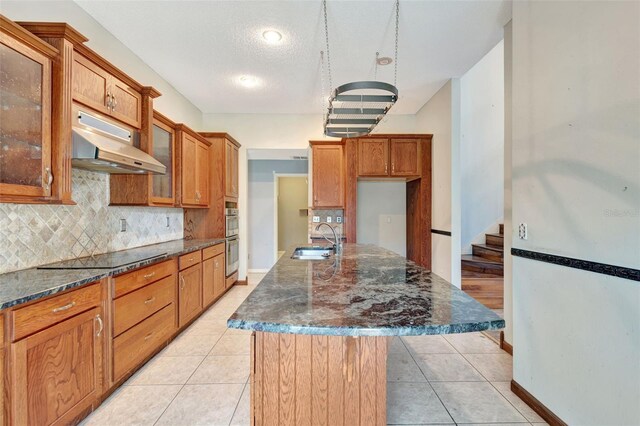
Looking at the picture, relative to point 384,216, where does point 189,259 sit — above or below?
below

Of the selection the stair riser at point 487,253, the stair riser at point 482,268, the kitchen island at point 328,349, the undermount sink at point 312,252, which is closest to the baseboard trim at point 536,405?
the kitchen island at point 328,349

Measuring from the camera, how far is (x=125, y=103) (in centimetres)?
244

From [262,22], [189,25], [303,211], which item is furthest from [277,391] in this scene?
[303,211]

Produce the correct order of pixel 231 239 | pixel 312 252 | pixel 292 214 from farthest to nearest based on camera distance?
pixel 292 214, pixel 231 239, pixel 312 252

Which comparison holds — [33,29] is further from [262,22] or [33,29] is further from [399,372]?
[399,372]

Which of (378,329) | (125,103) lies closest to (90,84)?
(125,103)

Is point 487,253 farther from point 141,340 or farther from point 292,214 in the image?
point 292,214

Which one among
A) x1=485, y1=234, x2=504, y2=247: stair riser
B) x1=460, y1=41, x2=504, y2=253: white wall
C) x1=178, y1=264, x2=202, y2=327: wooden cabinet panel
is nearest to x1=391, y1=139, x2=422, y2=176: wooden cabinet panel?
x1=460, y1=41, x2=504, y2=253: white wall

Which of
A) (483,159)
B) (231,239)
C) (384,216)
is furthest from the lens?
(384,216)

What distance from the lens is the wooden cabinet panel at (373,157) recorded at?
440cm

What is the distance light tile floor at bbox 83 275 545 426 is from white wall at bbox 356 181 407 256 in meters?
2.30

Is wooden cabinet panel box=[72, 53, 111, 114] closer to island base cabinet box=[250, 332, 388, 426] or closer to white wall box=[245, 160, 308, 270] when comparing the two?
island base cabinet box=[250, 332, 388, 426]

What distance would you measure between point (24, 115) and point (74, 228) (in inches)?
38.6

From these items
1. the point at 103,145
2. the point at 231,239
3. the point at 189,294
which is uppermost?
the point at 103,145
